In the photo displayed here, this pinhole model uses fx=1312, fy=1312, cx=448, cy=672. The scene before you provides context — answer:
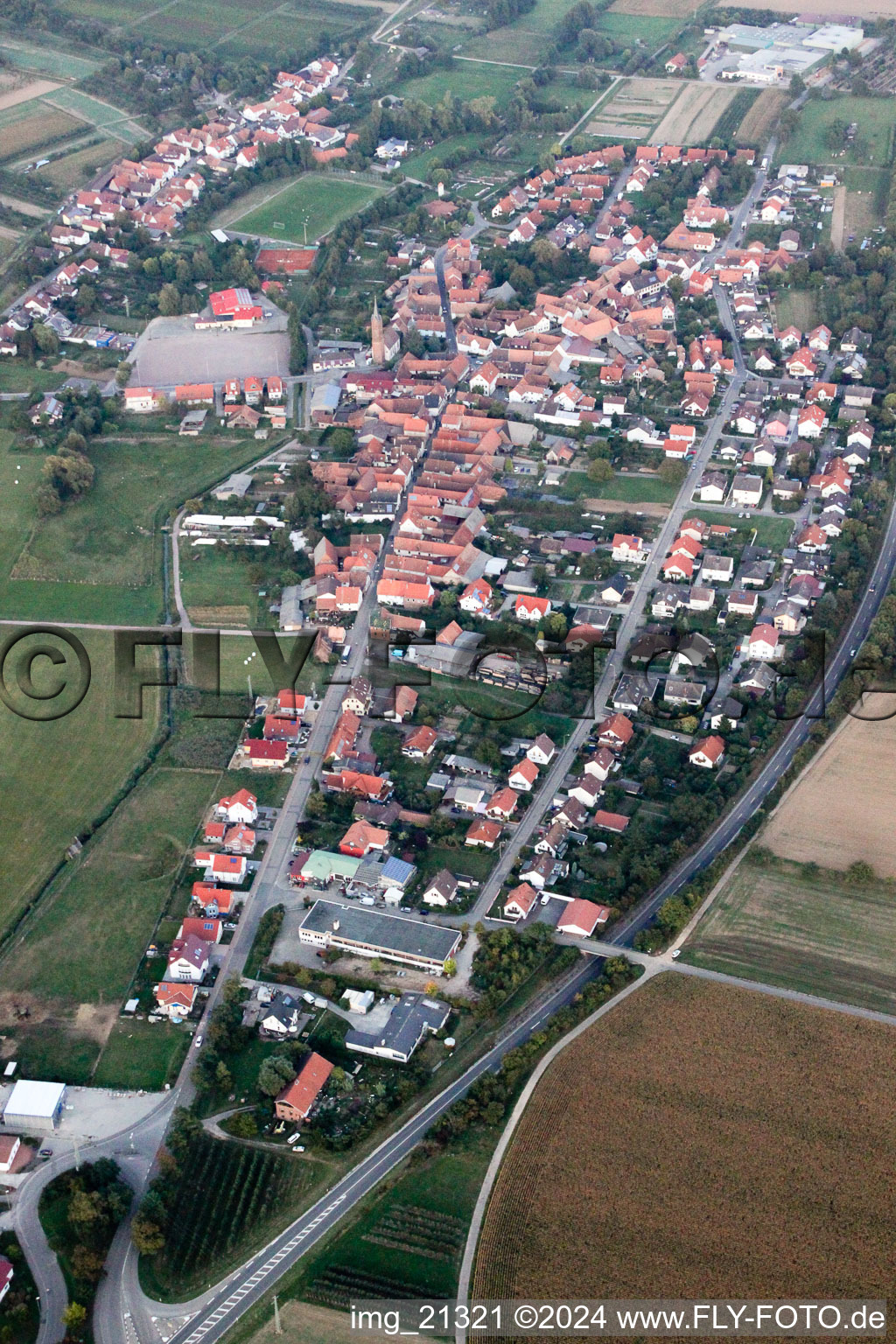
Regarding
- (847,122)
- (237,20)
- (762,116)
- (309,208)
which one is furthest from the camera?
(237,20)

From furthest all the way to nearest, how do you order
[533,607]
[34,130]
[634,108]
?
1. [634,108]
2. [34,130]
3. [533,607]

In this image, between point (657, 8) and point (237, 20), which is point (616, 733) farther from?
point (657, 8)

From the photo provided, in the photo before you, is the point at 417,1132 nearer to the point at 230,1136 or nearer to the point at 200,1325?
the point at 230,1136

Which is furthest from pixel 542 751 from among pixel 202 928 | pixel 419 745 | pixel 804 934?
pixel 202 928

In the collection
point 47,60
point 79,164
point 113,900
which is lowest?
point 113,900

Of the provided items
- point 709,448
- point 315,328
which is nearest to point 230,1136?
point 709,448

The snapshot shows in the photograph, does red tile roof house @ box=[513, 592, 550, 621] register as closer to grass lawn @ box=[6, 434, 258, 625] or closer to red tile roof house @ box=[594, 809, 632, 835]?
red tile roof house @ box=[594, 809, 632, 835]
